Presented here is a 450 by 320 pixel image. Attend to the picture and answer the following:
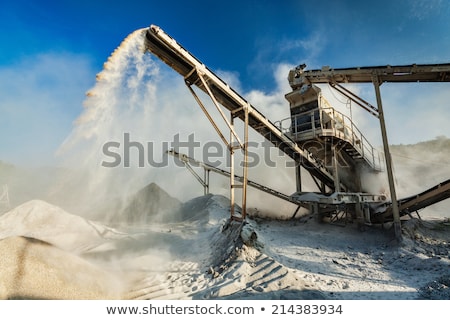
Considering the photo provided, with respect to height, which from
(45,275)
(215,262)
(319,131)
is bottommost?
(215,262)

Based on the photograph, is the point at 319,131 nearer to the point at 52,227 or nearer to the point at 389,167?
the point at 389,167

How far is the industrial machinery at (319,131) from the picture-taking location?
7637 mm

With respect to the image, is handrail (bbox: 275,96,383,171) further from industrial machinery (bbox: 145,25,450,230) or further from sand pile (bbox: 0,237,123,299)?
sand pile (bbox: 0,237,123,299)

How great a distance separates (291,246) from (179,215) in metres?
7.75

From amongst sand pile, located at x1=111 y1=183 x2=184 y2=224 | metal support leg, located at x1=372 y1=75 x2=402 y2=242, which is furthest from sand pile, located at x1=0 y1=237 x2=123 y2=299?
metal support leg, located at x1=372 y1=75 x2=402 y2=242

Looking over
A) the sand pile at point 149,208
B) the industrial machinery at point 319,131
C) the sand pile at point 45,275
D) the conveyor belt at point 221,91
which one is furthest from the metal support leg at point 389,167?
the sand pile at point 149,208

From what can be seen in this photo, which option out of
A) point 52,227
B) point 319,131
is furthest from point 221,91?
point 52,227

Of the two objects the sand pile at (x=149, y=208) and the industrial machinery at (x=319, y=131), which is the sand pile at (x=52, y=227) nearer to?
the sand pile at (x=149, y=208)

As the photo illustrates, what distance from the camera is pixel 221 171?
1460 cm

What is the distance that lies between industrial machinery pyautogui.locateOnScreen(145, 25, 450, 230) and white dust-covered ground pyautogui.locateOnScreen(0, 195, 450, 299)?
4.08 ft

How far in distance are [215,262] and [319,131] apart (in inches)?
310

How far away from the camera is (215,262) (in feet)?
20.0

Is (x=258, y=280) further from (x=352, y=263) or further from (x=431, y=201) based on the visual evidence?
(x=431, y=201)

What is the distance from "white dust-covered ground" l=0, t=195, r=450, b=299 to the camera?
4180 mm
